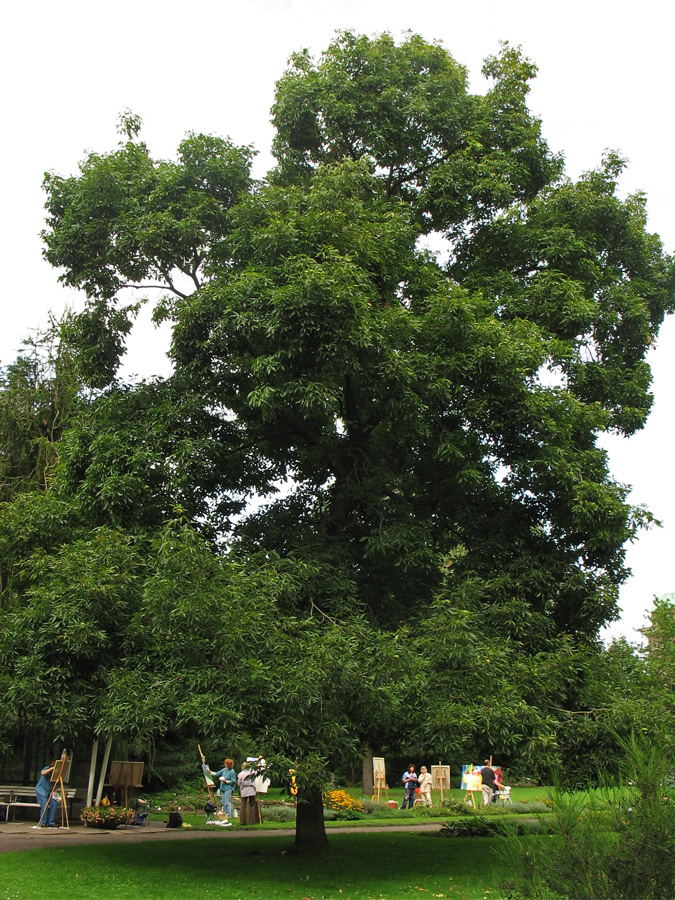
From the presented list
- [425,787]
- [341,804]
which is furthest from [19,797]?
[425,787]

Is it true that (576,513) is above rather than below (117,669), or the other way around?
above

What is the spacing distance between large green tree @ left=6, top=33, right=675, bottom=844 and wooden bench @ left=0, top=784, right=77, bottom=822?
710 cm

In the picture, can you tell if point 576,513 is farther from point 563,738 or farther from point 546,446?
point 563,738

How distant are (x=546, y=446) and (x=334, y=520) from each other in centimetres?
392

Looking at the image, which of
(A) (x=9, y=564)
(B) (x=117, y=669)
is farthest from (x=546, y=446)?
(A) (x=9, y=564)

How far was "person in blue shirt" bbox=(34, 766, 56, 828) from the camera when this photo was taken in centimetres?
1500

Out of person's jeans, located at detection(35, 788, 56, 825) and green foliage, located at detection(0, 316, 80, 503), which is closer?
person's jeans, located at detection(35, 788, 56, 825)

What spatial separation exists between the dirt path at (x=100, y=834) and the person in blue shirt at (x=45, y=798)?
0.24 metres

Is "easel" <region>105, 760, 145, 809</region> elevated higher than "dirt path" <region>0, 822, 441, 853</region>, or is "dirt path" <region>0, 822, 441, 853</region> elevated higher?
"easel" <region>105, 760, 145, 809</region>

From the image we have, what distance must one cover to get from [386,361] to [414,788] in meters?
17.1

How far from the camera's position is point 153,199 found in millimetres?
13789

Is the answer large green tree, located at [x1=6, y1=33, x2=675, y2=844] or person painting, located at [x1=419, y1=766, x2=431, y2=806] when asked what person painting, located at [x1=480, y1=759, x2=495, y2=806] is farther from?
large green tree, located at [x1=6, y1=33, x2=675, y2=844]

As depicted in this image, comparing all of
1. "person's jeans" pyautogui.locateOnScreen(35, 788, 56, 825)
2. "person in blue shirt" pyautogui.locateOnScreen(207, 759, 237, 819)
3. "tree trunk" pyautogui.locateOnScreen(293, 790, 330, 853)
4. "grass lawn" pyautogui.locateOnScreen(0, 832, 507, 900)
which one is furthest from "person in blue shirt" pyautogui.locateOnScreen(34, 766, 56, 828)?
"tree trunk" pyautogui.locateOnScreen(293, 790, 330, 853)

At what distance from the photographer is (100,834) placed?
15.1 meters
